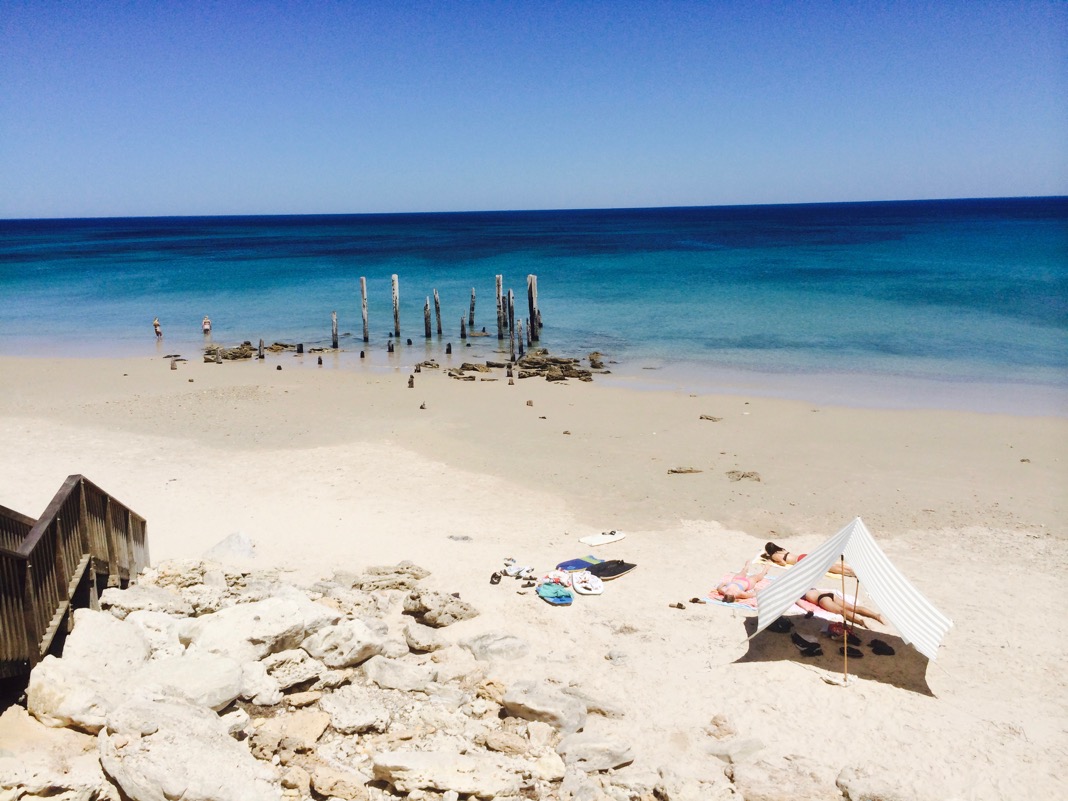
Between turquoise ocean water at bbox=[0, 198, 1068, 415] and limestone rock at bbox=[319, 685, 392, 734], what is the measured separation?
18.6 meters

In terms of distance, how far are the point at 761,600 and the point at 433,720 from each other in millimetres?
4628

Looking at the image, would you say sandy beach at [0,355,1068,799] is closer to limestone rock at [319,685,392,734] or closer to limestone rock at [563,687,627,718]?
limestone rock at [563,687,627,718]

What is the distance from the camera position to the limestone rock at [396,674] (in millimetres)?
7664

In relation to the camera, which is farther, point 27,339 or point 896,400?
point 27,339

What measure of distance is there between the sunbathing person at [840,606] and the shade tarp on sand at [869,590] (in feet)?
1.94

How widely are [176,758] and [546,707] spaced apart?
3.34 metres

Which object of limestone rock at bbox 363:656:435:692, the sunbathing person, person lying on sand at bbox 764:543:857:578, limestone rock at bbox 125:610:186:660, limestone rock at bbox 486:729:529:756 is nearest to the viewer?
limestone rock at bbox 486:729:529:756

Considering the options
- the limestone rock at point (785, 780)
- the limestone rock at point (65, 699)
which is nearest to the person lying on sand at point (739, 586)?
the limestone rock at point (785, 780)

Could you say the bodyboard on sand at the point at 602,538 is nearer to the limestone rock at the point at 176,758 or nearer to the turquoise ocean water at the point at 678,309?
the limestone rock at the point at 176,758

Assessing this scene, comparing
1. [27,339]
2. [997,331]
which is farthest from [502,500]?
[27,339]

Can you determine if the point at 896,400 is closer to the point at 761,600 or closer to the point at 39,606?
the point at 761,600

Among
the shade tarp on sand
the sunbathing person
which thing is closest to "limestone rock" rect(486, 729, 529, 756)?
the shade tarp on sand

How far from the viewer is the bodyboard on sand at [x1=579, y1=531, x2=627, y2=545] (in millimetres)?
12823

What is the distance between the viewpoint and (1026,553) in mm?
12484
